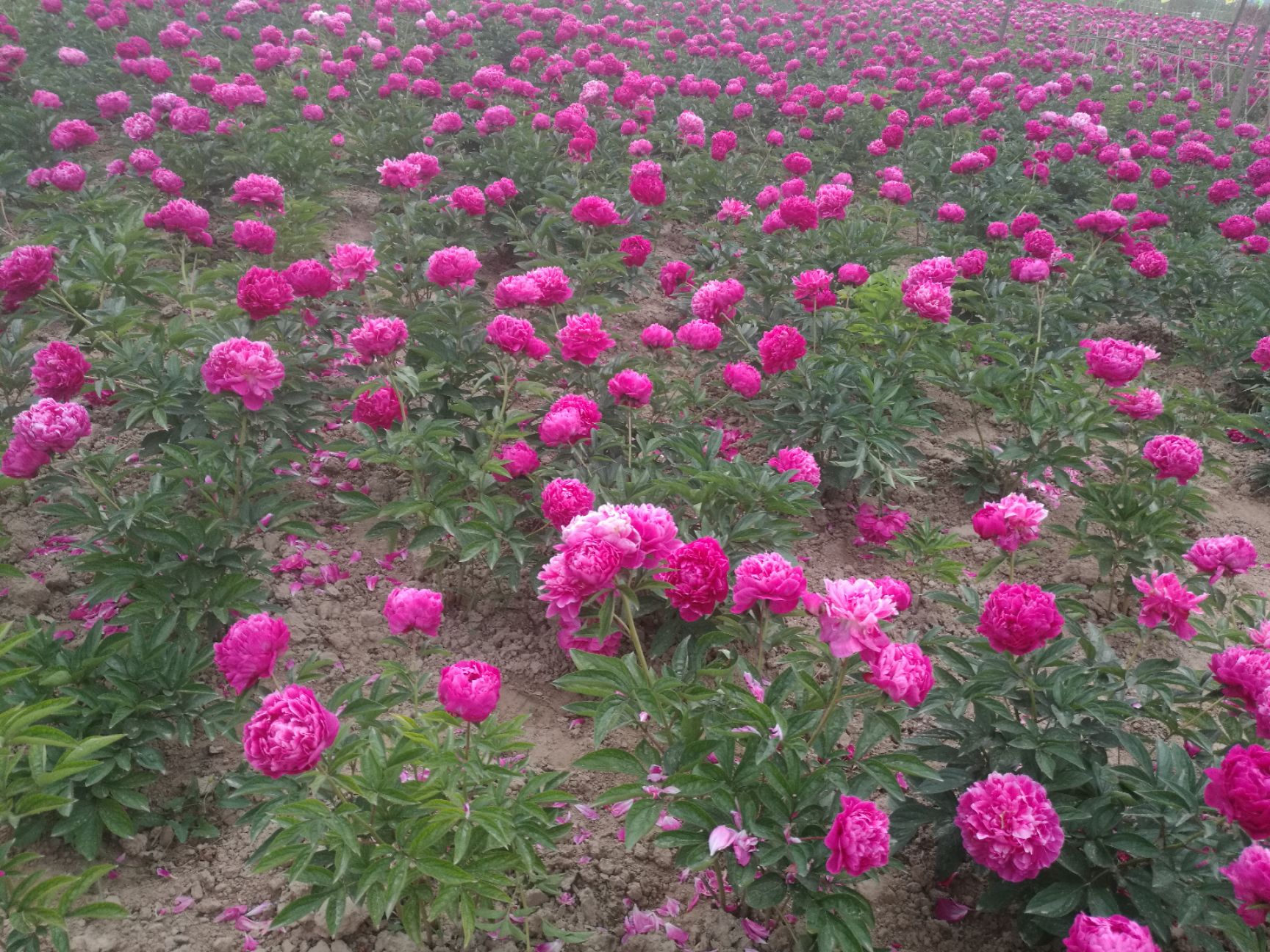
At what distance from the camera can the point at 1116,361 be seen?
278 cm

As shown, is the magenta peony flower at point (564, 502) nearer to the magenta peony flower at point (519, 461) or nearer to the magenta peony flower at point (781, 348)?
the magenta peony flower at point (519, 461)

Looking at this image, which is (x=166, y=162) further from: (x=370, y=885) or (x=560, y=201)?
(x=370, y=885)

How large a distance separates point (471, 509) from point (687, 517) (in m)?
0.81

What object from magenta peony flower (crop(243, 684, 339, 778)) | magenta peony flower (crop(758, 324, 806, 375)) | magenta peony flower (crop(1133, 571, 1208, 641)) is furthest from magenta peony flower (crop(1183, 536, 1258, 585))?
magenta peony flower (crop(243, 684, 339, 778))

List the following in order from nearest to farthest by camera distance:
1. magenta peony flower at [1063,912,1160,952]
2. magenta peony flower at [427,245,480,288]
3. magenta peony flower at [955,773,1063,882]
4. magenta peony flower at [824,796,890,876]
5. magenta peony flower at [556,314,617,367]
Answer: magenta peony flower at [1063,912,1160,952] → magenta peony flower at [824,796,890,876] → magenta peony flower at [955,773,1063,882] → magenta peony flower at [556,314,617,367] → magenta peony flower at [427,245,480,288]

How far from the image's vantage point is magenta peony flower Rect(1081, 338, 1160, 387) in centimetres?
278

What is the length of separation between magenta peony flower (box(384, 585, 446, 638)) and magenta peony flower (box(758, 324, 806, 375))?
1614mm

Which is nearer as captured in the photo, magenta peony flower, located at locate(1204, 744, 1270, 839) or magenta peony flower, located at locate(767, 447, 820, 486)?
magenta peony flower, located at locate(1204, 744, 1270, 839)

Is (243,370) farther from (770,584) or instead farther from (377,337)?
(770,584)

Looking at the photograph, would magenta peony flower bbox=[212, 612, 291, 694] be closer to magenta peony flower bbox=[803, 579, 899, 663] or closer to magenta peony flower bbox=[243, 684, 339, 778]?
magenta peony flower bbox=[243, 684, 339, 778]

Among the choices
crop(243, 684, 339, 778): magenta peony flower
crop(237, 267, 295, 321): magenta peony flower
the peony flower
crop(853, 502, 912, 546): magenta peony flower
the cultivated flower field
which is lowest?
crop(853, 502, 912, 546): magenta peony flower

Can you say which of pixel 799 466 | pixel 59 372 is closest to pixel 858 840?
pixel 799 466

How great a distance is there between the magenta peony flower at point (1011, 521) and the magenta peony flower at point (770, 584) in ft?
2.73

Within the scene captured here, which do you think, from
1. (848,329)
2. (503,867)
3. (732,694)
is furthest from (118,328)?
(848,329)
